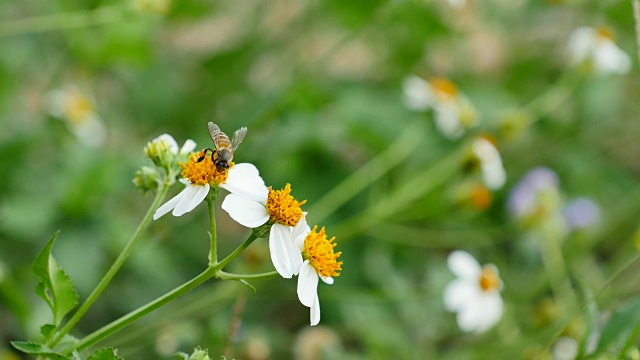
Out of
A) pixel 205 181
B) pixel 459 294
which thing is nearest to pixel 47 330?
pixel 205 181

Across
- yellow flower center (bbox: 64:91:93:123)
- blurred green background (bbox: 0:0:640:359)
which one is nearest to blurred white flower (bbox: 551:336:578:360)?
blurred green background (bbox: 0:0:640:359)

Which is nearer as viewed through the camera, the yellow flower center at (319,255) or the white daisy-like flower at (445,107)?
the yellow flower center at (319,255)

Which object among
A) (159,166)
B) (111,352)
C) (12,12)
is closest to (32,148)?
(12,12)

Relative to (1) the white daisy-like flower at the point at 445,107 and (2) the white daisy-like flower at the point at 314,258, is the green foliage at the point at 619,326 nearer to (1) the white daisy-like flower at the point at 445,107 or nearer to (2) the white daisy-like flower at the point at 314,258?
(2) the white daisy-like flower at the point at 314,258

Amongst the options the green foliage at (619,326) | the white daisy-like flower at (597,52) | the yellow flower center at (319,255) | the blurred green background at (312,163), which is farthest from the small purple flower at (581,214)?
the yellow flower center at (319,255)

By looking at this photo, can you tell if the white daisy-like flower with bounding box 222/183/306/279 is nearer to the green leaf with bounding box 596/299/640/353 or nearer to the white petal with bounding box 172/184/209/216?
the white petal with bounding box 172/184/209/216

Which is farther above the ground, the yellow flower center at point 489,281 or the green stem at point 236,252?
the yellow flower center at point 489,281

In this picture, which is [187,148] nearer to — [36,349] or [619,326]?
[36,349]

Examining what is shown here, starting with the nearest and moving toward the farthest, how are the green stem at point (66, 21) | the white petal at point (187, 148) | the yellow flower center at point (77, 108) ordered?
the white petal at point (187, 148) < the green stem at point (66, 21) < the yellow flower center at point (77, 108)
